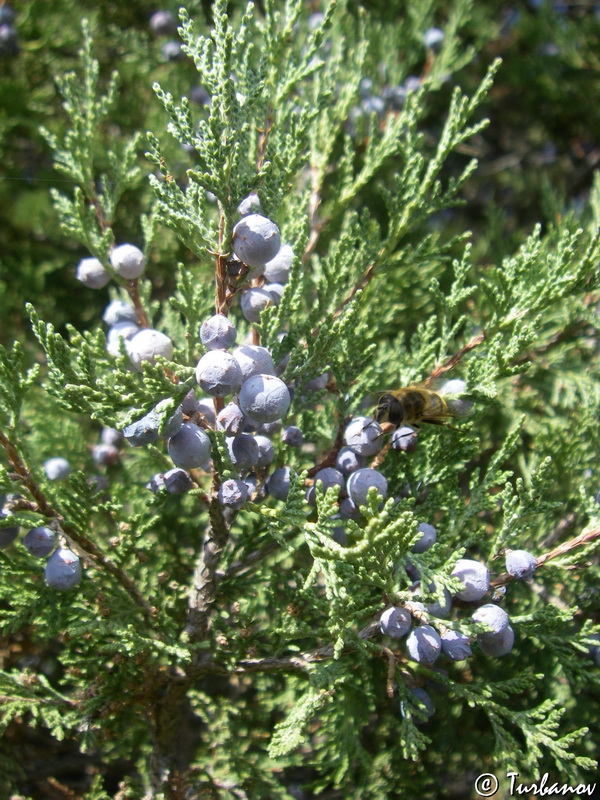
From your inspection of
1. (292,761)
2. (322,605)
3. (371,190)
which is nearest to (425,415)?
(322,605)

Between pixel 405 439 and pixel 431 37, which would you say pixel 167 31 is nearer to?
pixel 431 37

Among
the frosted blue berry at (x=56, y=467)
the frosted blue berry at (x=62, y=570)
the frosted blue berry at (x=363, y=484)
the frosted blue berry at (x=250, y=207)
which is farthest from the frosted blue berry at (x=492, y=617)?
the frosted blue berry at (x=56, y=467)

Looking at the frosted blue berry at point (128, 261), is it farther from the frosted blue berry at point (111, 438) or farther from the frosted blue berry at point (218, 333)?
the frosted blue berry at point (111, 438)

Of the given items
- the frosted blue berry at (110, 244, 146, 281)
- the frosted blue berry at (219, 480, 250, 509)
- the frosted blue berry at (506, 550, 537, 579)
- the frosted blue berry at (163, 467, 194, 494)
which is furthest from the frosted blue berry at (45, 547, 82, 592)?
the frosted blue berry at (506, 550, 537, 579)

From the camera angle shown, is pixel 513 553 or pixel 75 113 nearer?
pixel 513 553

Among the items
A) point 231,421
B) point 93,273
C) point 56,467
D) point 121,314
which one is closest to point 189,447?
point 231,421

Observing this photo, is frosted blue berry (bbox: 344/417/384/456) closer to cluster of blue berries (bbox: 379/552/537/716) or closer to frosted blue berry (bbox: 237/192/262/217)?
cluster of blue berries (bbox: 379/552/537/716)

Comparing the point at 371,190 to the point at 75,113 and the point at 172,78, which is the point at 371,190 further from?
the point at 75,113
